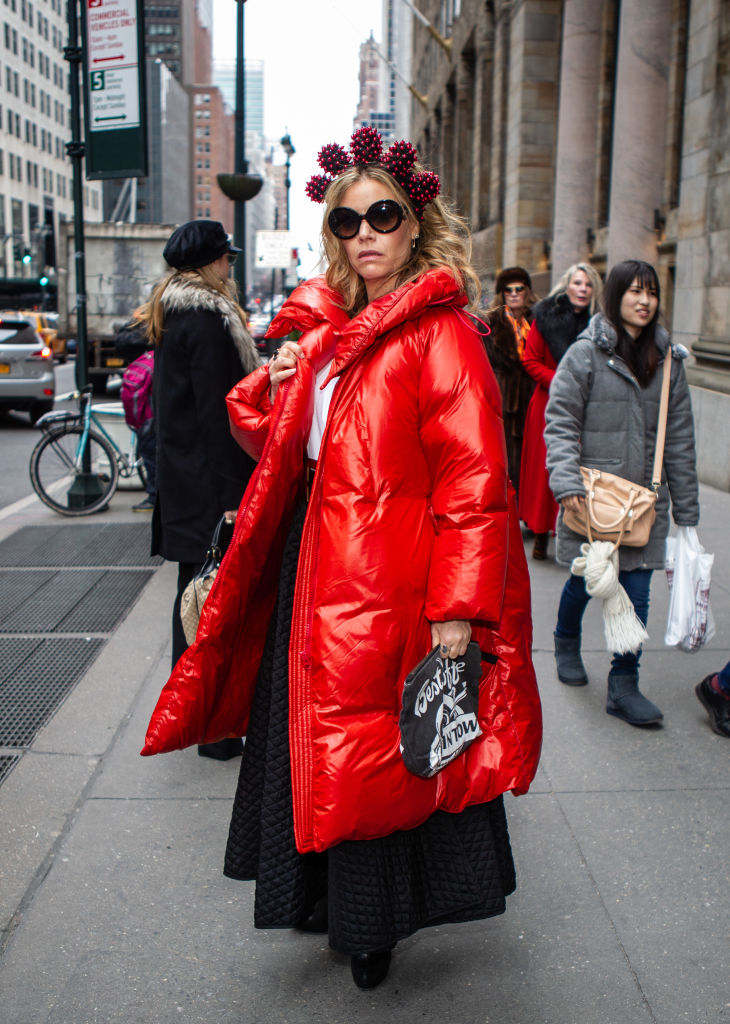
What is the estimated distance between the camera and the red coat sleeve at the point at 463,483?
Result: 231 cm

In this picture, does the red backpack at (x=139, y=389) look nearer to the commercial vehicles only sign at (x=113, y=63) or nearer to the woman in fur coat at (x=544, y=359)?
the woman in fur coat at (x=544, y=359)

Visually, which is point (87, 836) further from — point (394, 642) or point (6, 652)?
point (6, 652)

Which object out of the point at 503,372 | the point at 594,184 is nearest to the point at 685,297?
the point at 503,372

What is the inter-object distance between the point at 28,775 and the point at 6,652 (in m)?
1.68

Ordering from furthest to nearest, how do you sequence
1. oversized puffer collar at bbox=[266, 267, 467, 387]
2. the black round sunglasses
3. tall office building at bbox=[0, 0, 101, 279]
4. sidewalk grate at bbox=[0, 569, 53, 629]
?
tall office building at bbox=[0, 0, 101, 279]
sidewalk grate at bbox=[0, 569, 53, 629]
the black round sunglasses
oversized puffer collar at bbox=[266, 267, 467, 387]

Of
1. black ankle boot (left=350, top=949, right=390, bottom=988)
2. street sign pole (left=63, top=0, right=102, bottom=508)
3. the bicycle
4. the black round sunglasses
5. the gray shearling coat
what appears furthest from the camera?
street sign pole (left=63, top=0, right=102, bottom=508)

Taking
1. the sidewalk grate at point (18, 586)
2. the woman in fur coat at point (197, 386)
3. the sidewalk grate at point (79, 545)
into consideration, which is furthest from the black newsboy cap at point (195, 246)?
the sidewalk grate at point (79, 545)

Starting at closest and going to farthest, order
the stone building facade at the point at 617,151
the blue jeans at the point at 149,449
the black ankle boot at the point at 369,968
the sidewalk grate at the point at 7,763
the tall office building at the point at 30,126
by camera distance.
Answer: the black ankle boot at the point at 369,968, the sidewalk grate at the point at 7,763, the blue jeans at the point at 149,449, the stone building facade at the point at 617,151, the tall office building at the point at 30,126

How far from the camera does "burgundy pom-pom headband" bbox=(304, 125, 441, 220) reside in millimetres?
2623

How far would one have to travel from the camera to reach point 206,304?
409 cm

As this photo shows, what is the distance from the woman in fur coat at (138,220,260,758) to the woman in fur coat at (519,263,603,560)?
3257mm

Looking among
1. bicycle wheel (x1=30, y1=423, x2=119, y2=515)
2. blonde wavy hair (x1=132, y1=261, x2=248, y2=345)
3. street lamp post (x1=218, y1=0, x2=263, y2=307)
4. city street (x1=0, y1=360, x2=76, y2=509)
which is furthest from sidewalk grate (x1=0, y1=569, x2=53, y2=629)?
street lamp post (x1=218, y1=0, x2=263, y2=307)

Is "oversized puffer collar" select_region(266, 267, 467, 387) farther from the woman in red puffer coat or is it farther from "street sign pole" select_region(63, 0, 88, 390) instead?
"street sign pole" select_region(63, 0, 88, 390)

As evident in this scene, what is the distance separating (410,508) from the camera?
2422mm
